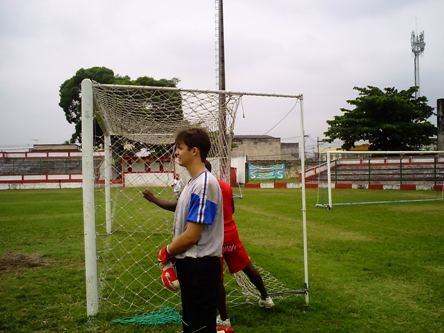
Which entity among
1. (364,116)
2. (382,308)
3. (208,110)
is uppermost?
(364,116)

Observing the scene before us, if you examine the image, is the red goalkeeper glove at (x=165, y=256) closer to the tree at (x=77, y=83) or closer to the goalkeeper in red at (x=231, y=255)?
the goalkeeper in red at (x=231, y=255)

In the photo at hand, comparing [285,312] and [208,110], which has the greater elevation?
[208,110]

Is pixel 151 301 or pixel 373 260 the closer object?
pixel 151 301

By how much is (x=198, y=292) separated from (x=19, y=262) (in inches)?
217

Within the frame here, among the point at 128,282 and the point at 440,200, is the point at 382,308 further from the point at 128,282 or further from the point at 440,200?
the point at 440,200

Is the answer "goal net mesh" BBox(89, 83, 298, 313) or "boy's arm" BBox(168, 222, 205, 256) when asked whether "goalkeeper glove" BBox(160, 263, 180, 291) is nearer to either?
"boy's arm" BBox(168, 222, 205, 256)

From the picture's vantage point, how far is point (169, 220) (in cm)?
1145

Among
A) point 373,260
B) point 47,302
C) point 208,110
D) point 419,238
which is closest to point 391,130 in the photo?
point 419,238

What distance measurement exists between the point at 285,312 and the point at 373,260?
287 centimetres

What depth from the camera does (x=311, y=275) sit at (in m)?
5.77

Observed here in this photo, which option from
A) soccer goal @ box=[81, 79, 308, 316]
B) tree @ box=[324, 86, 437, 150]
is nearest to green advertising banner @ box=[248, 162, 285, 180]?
tree @ box=[324, 86, 437, 150]

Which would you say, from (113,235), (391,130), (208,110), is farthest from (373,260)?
(391,130)

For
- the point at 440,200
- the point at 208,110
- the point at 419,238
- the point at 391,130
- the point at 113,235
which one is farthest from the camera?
the point at 391,130

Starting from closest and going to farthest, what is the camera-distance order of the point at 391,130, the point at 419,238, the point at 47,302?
the point at 47,302 < the point at 419,238 < the point at 391,130
